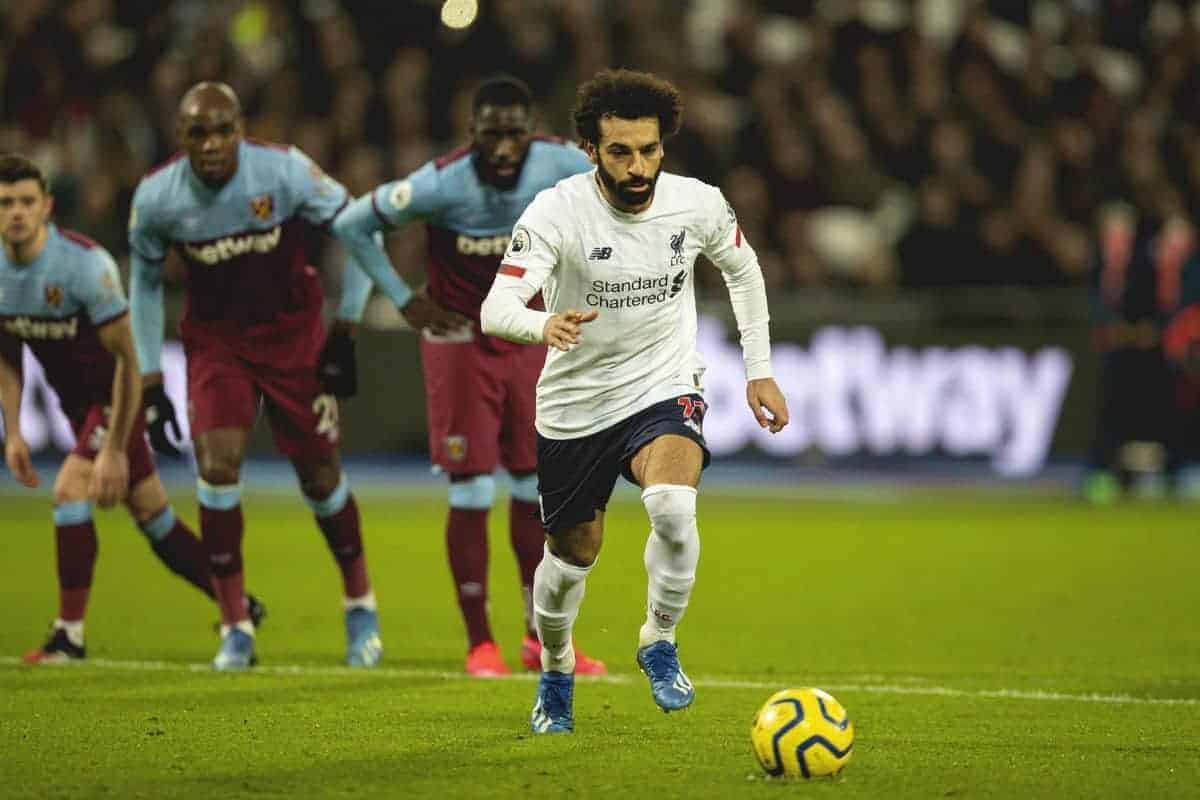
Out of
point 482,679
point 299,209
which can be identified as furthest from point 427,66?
point 482,679

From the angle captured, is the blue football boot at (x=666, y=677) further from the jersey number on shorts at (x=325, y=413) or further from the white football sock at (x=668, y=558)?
the jersey number on shorts at (x=325, y=413)

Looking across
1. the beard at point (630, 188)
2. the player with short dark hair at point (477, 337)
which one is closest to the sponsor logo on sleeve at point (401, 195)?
the player with short dark hair at point (477, 337)

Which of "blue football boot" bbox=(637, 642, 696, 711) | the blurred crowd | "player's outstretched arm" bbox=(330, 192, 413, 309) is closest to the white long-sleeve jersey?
"blue football boot" bbox=(637, 642, 696, 711)

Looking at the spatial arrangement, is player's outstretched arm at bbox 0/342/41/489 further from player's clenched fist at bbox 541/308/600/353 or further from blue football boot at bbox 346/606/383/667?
player's clenched fist at bbox 541/308/600/353

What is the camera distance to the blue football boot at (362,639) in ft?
29.5

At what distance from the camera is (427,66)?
1988cm

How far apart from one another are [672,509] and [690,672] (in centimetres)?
225

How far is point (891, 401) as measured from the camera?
695 inches

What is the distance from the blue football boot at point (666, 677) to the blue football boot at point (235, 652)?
2.58 meters

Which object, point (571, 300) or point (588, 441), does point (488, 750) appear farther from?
point (571, 300)

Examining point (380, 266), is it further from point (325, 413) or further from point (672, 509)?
point (672, 509)

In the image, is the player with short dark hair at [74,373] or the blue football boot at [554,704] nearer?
the blue football boot at [554,704]

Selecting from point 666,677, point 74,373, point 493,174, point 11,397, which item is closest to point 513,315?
point 666,677

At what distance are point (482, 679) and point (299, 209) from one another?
2.26m
